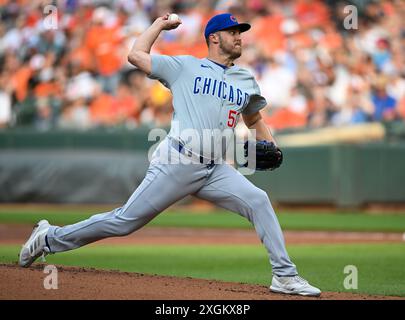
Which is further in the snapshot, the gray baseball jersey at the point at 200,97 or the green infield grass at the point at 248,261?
the green infield grass at the point at 248,261

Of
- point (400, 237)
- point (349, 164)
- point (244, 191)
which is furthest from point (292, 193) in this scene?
point (244, 191)

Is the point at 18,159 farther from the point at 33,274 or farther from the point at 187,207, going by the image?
the point at 33,274

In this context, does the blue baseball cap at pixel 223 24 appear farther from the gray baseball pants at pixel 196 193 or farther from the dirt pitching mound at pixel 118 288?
the dirt pitching mound at pixel 118 288

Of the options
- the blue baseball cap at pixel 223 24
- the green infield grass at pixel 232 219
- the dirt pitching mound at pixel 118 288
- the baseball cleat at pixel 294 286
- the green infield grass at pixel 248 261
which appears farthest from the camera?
the green infield grass at pixel 232 219

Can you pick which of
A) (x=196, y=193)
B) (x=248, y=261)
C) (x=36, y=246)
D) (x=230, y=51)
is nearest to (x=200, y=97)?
(x=230, y=51)

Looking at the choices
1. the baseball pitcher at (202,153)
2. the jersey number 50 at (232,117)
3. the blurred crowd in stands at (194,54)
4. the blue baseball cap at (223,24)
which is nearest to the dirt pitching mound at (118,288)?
the baseball pitcher at (202,153)

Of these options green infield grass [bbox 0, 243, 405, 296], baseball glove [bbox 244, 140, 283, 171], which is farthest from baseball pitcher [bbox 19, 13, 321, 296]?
green infield grass [bbox 0, 243, 405, 296]
